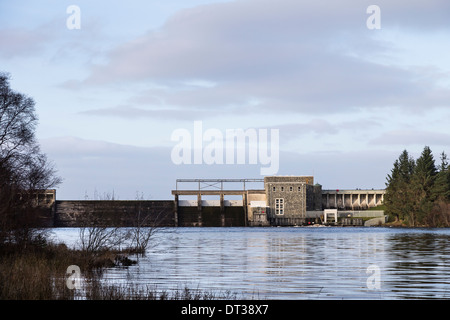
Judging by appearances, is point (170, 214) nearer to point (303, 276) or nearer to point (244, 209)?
point (244, 209)

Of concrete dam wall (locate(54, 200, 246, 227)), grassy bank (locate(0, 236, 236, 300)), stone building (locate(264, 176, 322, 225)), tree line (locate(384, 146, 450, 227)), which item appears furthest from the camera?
stone building (locate(264, 176, 322, 225))

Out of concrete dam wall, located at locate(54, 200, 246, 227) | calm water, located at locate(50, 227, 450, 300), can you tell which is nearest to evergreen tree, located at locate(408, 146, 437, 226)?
concrete dam wall, located at locate(54, 200, 246, 227)

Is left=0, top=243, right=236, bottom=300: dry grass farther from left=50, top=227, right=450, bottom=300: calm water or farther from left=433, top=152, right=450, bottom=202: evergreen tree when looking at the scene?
left=433, top=152, right=450, bottom=202: evergreen tree

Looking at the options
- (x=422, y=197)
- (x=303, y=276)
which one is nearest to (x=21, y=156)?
(x=303, y=276)

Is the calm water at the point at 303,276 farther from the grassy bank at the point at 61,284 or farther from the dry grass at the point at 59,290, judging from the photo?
the dry grass at the point at 59,290

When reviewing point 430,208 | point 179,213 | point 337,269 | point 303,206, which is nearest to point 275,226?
point 303,206

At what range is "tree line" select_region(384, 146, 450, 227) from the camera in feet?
480

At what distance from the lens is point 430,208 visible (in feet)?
483

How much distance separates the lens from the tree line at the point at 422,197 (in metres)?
146

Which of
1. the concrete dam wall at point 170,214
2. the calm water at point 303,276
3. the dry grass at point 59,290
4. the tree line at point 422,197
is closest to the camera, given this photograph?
the dry grass at point 59,290

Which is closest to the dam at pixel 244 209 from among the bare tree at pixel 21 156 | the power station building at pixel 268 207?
the power station building at pixel 268 207

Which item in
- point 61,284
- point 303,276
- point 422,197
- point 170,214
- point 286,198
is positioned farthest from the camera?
point 286,198

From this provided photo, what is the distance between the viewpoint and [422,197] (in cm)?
15388
